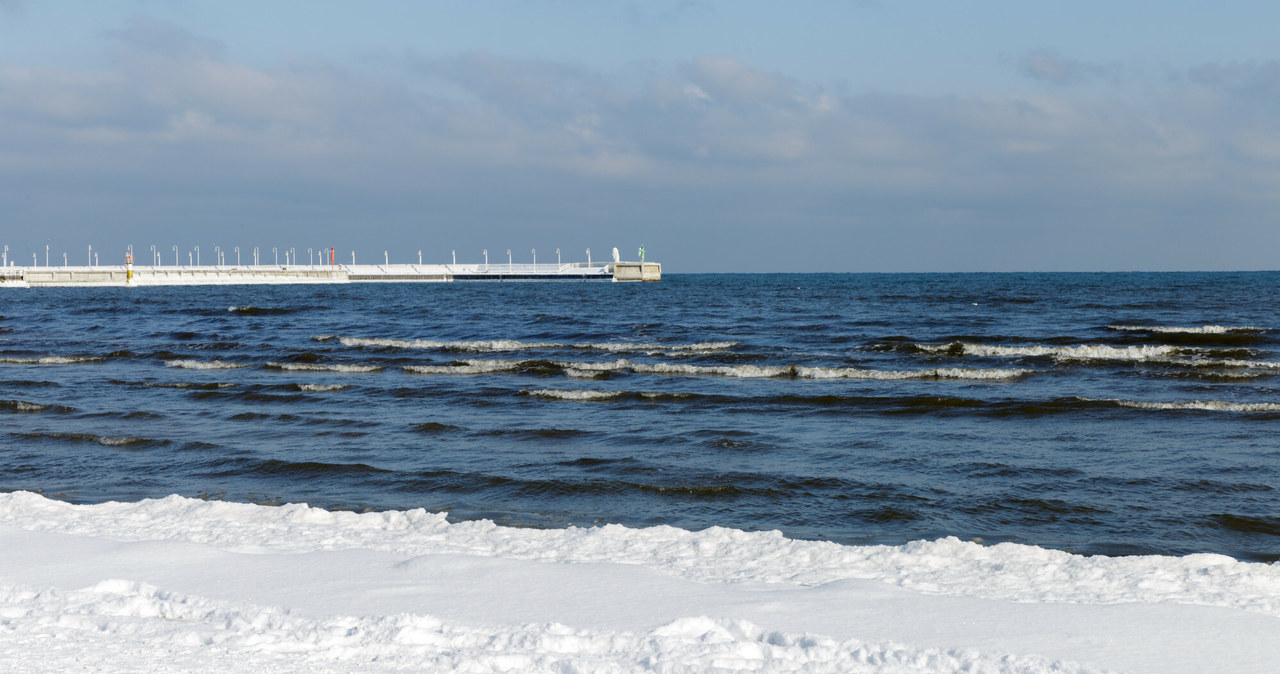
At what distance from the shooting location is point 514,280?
141375 mm

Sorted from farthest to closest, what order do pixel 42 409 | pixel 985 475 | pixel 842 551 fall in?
pixel 42 409, pixel 985 475, pixel 842 551

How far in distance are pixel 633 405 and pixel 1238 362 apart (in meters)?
12.9

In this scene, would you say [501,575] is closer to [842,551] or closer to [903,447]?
[842,551]

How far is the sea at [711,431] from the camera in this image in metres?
8.63

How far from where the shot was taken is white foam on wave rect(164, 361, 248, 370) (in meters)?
22.5

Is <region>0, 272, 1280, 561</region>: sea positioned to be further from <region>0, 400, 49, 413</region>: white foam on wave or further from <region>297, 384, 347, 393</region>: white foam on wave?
<region>297, 384, 347, 393</region>: white foam on wave

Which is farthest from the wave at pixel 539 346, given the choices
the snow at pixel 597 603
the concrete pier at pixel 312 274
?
the concrete pier at pixel 312 274

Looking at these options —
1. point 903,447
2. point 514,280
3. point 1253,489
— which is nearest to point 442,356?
point 903,447

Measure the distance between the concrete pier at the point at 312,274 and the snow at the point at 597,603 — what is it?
11810cm

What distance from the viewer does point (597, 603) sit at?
5.25 m

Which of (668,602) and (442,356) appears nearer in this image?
(668,602)

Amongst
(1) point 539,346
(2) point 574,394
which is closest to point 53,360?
(1) point 539,346

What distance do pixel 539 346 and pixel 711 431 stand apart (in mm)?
14156

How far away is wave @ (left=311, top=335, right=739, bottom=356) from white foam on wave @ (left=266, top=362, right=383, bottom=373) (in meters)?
3.91
